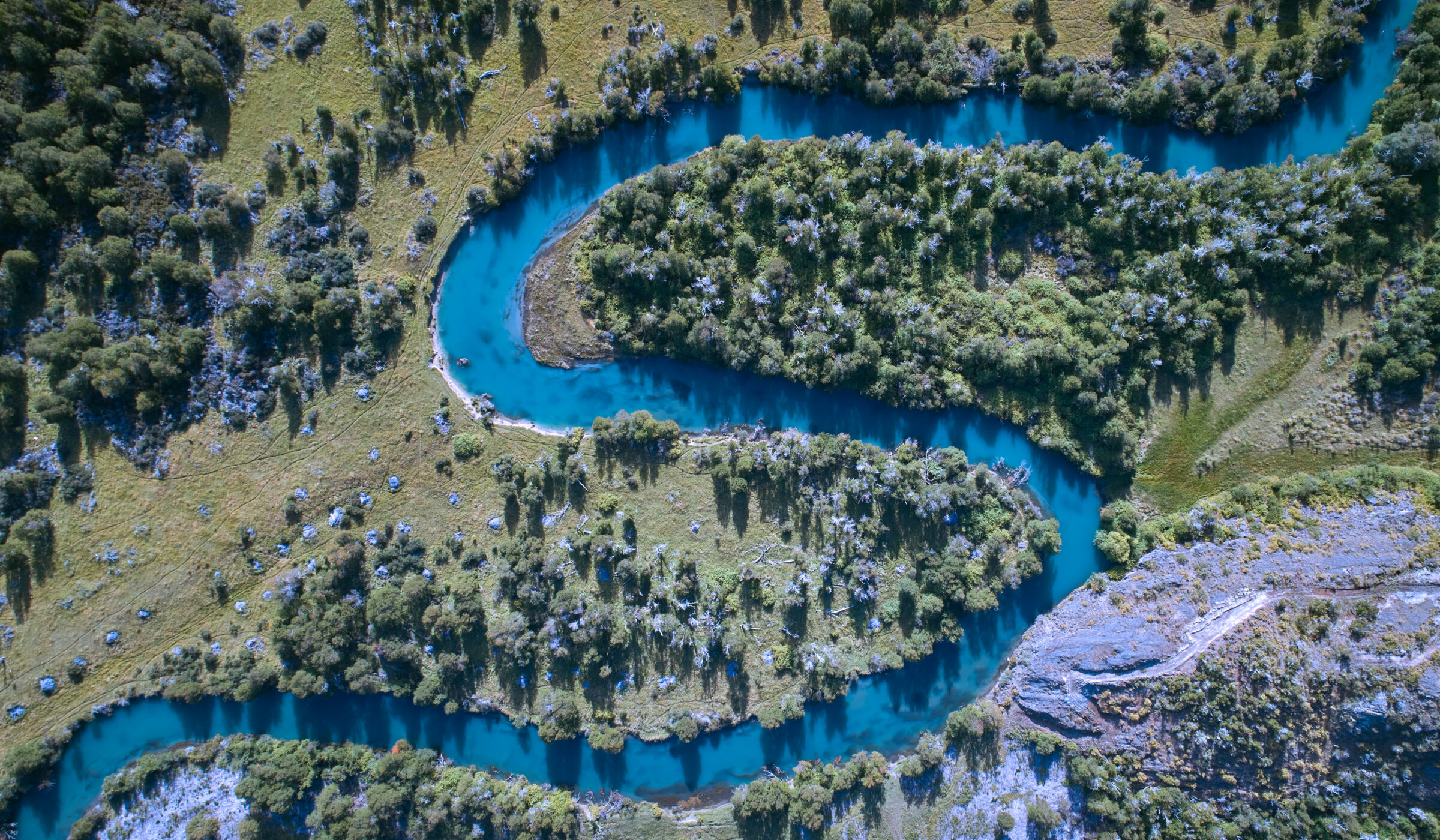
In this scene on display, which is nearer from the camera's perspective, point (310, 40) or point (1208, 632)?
point (1208, 632)

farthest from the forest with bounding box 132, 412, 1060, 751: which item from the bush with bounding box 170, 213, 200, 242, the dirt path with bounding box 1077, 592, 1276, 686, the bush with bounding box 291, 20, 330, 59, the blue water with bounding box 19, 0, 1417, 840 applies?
the bush with bounding box 291, 20, 330, 59

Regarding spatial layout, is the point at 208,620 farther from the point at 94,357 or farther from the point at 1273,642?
the point at 1273,642

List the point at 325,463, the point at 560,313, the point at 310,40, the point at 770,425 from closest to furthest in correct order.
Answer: the point at 325,463, the point at 770,425, the point at 310,40, the point at 560,313

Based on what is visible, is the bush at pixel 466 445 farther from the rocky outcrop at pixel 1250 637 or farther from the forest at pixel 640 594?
the rocky outcrop at pixel 1250 637

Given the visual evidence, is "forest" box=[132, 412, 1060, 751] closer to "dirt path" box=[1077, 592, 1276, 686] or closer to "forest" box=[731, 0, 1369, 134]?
"dirt path" box=[1077, 592, 1276, 686]

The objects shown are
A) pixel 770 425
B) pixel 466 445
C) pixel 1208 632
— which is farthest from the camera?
pixel 770 425

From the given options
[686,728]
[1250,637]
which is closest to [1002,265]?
[1250,637]

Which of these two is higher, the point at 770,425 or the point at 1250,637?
the point at 770,425

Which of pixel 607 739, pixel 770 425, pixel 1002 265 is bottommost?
pixel 607 739

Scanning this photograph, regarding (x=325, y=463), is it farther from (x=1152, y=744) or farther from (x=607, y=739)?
(x=1152, y=744)
